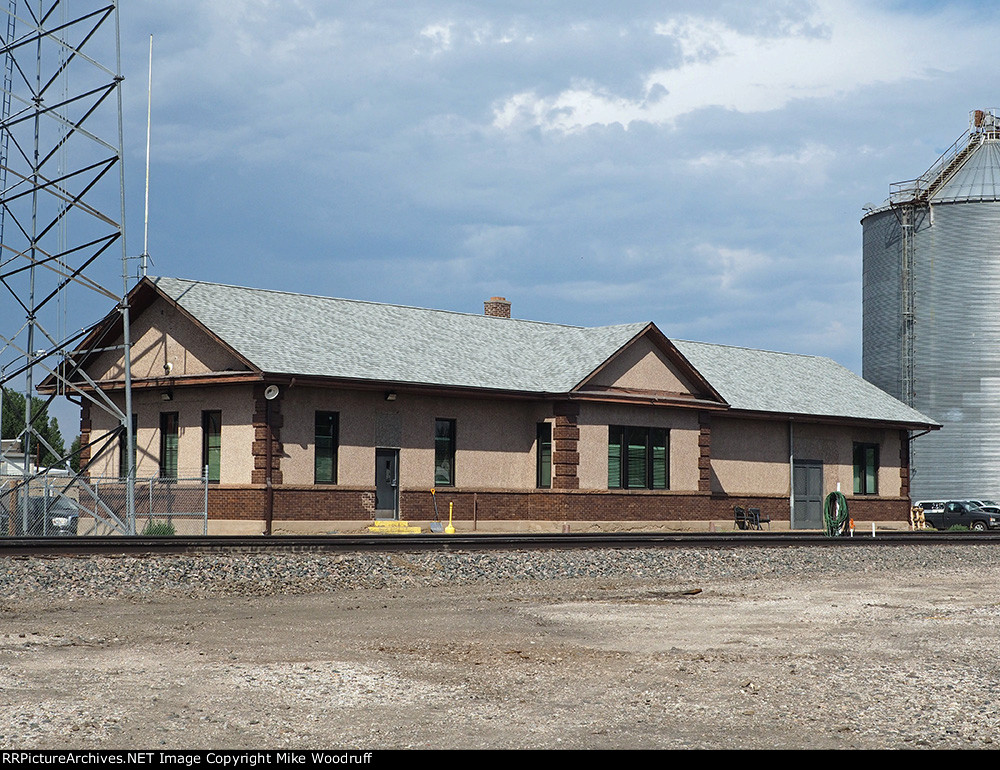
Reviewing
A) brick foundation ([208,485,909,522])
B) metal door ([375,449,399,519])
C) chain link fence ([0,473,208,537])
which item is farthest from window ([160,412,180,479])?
metal door ([375,449,399,519])

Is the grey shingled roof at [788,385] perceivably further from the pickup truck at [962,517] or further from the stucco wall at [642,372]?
the pickup truck at [962,517]

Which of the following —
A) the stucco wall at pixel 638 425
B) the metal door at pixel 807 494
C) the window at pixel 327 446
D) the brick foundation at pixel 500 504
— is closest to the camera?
the brick foundation at pixel 500 504

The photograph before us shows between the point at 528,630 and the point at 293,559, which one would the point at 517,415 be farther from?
the point at 528,630

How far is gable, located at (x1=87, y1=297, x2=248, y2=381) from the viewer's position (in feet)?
99.7

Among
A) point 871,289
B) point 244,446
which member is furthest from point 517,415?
point 871,289

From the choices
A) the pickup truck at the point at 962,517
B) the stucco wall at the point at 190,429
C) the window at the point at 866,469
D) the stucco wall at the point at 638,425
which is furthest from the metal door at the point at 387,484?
the pickup truck at the point at 962,517

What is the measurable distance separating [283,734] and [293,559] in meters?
12.4

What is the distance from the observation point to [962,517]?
150ft

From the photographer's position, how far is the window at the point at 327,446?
2988 centimetres

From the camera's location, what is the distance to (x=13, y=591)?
16.8m

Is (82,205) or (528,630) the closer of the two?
(528,630)

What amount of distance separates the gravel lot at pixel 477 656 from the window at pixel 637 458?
1207cm

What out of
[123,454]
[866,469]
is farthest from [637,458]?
[123,454]

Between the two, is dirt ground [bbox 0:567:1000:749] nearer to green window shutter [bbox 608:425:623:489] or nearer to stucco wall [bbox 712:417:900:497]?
green window shutter [bbox 608:425:623:489]
